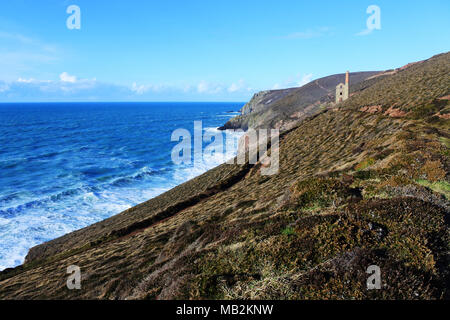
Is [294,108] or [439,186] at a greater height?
[294,108]

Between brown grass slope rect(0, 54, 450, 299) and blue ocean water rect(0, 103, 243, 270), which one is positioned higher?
brown grass slope rect(0, 54, 450, 299)

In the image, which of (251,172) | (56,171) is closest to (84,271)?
(251,172)

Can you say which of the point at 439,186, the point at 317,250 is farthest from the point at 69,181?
the point at 439,186

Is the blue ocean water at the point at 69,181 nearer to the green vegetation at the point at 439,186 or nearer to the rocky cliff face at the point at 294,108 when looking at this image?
the green vegetation at the point at 439,186

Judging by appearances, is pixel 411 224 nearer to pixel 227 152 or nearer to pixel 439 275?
pixel 439 275

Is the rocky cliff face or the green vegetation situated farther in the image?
the rocky cliff face

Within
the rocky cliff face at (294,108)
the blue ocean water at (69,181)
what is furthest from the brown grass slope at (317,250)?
the rocky cliff face at (294,108)

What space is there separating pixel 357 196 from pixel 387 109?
26.7m

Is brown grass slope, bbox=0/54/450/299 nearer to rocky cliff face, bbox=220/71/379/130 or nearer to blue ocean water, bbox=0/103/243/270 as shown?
blue ocean water, bbox=0/103/243/270

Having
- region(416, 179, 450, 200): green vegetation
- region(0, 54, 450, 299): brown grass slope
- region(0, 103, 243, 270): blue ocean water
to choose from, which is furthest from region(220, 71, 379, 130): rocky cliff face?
region(416, 179, 450, 200): green vegetation

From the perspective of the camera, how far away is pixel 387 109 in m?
30.9

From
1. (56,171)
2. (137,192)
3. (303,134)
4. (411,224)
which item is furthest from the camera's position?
(56,171)

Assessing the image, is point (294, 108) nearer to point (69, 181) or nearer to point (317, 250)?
point (69, 181)

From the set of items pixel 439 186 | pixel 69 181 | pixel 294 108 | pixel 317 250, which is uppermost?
pixel 294 108
